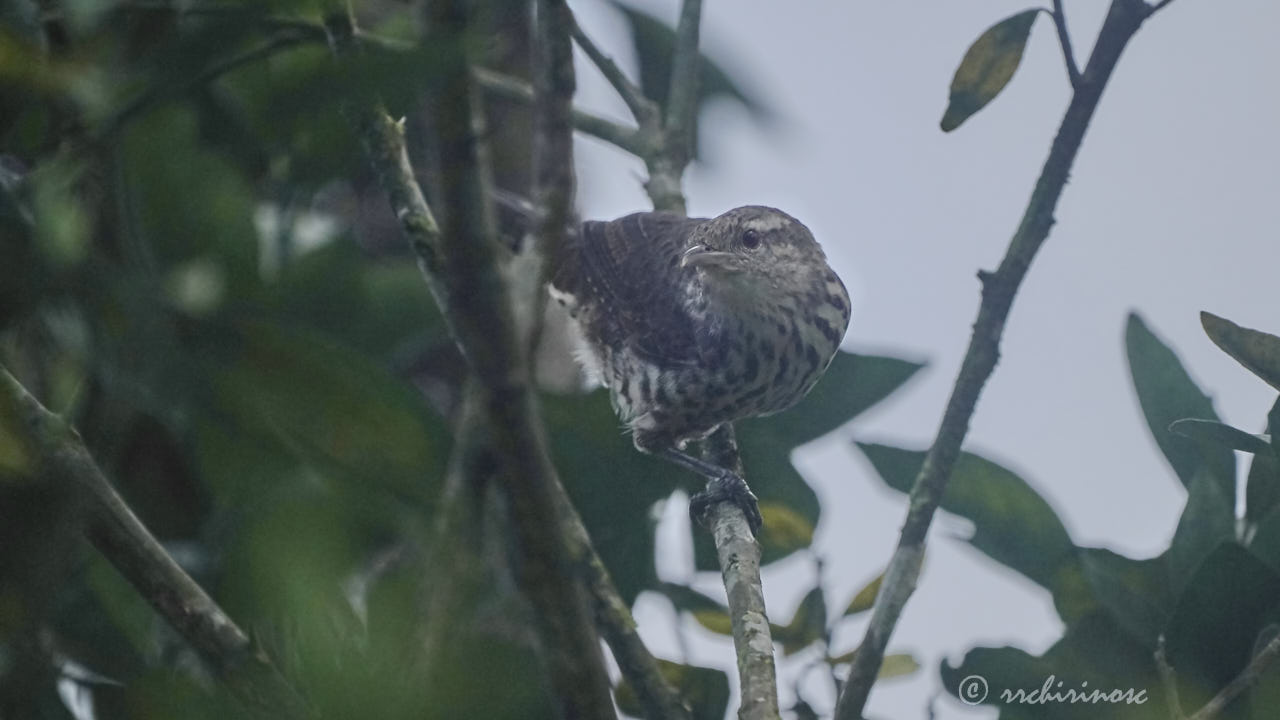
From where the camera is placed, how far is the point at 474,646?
1.27 m

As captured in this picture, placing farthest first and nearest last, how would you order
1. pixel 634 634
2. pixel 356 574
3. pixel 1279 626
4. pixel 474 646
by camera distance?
pixel 1279 626, pixel 634 634, pixel 474 646, pixel 356 574

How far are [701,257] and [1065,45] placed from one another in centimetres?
213

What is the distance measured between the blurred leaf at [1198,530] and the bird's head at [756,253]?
2.35 metres

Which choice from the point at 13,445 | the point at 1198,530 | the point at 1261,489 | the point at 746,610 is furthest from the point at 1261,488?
the point at 13,445

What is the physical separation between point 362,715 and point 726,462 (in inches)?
132

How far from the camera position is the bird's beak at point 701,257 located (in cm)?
461

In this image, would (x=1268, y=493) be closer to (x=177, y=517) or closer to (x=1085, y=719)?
(x=1085, y=719)

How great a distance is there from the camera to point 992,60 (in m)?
2.64

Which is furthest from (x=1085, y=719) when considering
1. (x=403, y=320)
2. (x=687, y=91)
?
(x=687, y=91)

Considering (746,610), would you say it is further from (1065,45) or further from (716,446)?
(716,446)

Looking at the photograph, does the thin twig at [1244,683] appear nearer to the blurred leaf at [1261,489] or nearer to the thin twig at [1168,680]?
the thin twig at [1168,680]

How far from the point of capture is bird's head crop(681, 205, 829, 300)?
4746 millimetres

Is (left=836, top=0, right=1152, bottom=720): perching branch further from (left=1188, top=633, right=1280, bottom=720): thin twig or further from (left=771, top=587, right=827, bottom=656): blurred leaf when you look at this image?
(left=1188, top=633, right=1280, bottom=720): thin twig

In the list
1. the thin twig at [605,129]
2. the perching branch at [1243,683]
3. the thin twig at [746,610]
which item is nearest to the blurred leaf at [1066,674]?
the perching branch at [1243,683]
